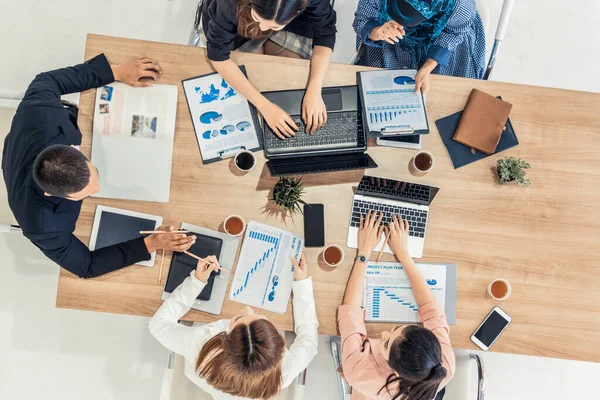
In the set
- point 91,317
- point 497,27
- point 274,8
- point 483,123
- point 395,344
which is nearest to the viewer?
point 274,8

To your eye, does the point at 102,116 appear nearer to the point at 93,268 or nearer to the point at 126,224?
the point at 126,224

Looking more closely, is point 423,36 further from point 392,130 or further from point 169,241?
point 169,241

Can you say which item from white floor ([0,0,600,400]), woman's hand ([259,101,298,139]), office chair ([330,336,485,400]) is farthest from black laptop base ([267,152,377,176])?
white floor ([0,0,600,400])

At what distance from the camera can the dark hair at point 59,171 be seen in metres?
1.39

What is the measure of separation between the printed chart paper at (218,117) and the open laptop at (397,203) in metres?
0.44

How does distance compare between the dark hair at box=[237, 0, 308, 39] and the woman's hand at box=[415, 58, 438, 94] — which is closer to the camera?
the dark hair at box=[237, 0, 308, 39]

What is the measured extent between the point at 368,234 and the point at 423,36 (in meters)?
0.85

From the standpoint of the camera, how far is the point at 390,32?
1.75 meters

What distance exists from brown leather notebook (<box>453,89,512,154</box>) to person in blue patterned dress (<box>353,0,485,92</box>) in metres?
0.19

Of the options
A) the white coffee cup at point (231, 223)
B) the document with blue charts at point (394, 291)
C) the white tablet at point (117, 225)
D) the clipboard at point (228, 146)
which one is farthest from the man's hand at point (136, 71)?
the document with blue charts at point (394, 291)

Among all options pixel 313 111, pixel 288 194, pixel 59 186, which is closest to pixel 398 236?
pixel 288 194

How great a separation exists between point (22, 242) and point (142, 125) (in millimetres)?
1263

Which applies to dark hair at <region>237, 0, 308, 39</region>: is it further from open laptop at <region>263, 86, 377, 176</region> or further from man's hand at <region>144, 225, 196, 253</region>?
man's hand at <region>144, 225, 196, 253</region>

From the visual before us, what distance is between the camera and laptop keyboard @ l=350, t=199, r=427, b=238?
1680 millimetres
